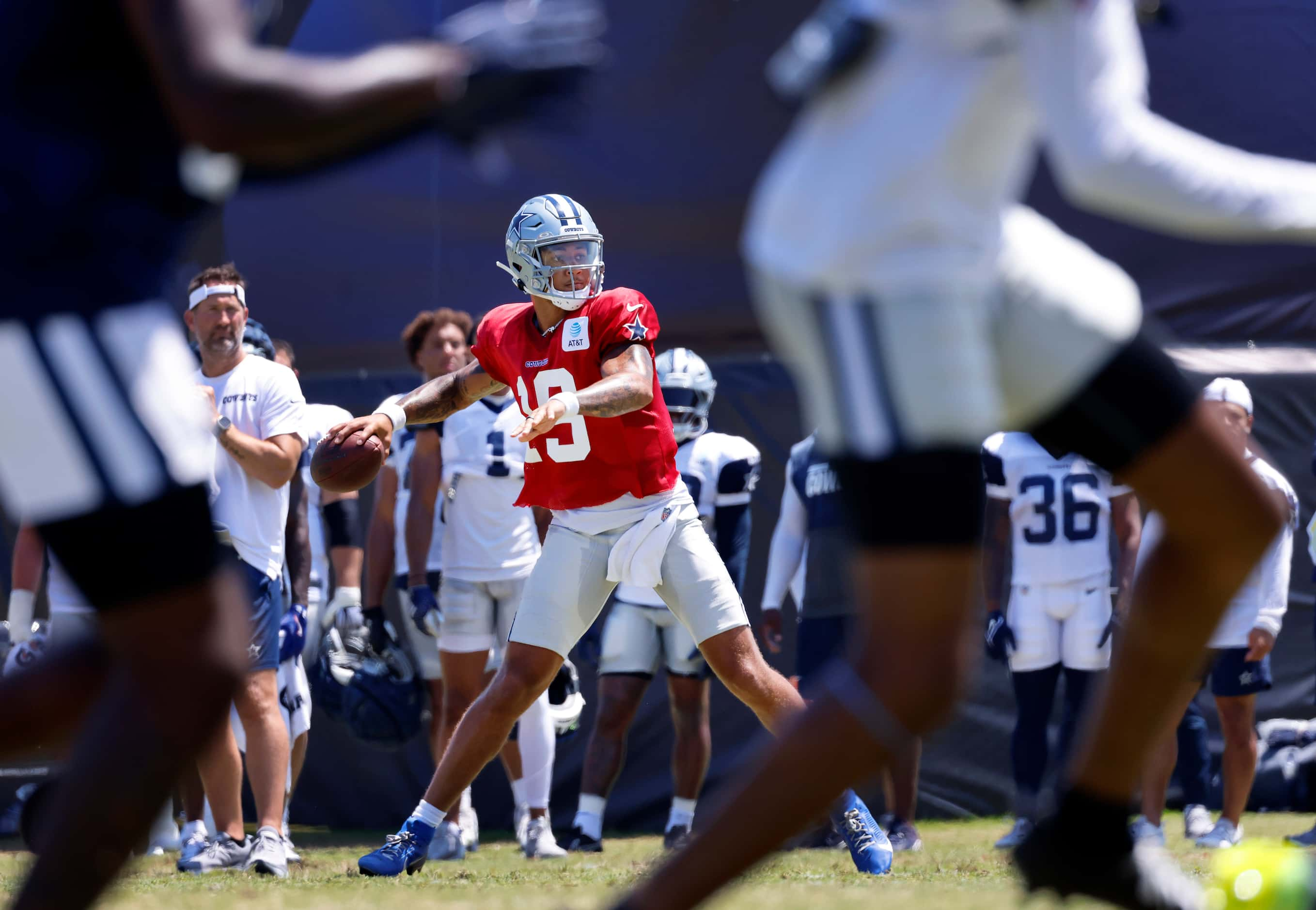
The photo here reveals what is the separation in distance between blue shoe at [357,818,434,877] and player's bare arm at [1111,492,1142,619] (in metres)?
3.95

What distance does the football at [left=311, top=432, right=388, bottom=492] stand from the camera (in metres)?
4.68

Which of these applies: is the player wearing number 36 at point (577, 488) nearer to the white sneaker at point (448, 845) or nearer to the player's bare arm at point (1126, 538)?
the white sneaker at point (448, 845)

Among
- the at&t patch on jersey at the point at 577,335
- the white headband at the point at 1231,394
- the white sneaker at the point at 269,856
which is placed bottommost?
the white sneaker at the point at 269,856

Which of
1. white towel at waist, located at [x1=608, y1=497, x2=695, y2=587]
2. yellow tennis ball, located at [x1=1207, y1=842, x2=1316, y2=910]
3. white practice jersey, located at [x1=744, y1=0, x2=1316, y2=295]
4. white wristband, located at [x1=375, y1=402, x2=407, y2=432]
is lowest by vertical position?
yellow tennis ball, located at [x1=1207, y1=842, x2=1316, y2=910]

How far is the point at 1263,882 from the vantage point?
114 inches

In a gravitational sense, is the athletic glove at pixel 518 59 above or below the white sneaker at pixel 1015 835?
above

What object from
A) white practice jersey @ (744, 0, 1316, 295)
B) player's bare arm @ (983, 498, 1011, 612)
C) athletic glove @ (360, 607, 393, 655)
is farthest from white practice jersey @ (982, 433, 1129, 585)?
white practice jersey @ (744, 0, 1316, 295)

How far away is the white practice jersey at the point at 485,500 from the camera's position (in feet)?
25.2

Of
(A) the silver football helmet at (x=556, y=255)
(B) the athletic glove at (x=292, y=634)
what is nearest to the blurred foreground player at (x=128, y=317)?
(A) the silver football helmet at (x=556, y=255)

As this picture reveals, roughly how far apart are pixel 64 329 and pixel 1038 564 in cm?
613

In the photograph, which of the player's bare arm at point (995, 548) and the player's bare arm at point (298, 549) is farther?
the player's bare arm at point (995, 548)

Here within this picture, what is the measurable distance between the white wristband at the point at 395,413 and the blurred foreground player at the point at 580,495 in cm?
1

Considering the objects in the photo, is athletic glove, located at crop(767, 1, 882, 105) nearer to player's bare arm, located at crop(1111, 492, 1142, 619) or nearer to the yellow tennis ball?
the yellow tennis ball

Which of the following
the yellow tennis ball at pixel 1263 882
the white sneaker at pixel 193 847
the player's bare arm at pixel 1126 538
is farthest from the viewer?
the player's bare arm at pixel 1126 538
